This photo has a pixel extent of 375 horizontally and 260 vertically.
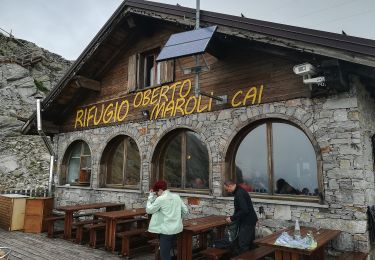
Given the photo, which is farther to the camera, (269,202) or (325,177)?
(269,202)

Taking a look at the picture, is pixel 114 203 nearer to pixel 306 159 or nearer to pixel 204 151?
pixel 204 151

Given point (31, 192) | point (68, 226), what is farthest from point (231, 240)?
point (31, 192)

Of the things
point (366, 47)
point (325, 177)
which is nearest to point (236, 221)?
point (325, 177)

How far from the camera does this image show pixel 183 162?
7.94m

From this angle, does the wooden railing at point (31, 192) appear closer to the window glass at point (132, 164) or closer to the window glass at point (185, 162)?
the window glass at point (132, 164)

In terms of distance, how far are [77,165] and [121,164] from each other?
2397mm

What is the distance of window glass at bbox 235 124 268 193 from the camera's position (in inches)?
258

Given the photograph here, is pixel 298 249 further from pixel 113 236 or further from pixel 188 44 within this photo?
pixel 188 44

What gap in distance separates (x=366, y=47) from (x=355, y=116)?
131 cm

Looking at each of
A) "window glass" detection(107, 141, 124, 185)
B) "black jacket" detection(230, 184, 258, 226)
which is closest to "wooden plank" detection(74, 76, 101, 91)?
"window glass" detection(107, 141, 124, 185)

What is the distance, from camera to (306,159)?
19.9 ft

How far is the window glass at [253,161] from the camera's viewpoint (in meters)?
6.56

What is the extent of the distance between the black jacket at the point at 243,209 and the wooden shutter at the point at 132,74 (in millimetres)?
5300

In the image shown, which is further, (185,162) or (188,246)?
(185,162)
